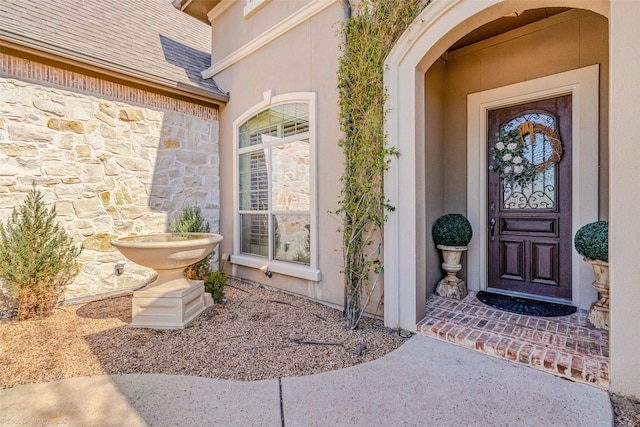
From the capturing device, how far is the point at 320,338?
3.07 meters

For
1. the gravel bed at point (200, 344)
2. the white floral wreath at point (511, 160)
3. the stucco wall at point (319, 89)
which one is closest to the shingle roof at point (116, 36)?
the stucco wall at point (319, 89)

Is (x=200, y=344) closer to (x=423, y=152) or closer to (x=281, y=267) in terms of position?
(x=281, y=267)

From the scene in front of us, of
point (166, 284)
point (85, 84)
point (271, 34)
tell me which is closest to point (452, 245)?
point (166, 284)

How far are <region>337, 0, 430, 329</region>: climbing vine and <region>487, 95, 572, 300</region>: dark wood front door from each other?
1.92 meters

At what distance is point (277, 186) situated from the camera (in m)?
4.78

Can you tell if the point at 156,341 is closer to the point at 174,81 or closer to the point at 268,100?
the point at 268,100

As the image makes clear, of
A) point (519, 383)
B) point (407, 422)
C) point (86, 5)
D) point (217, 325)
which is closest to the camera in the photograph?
point (407, 422)

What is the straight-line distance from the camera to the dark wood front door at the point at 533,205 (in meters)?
3.64

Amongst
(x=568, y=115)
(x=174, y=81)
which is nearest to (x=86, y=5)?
(x=174, y=81)

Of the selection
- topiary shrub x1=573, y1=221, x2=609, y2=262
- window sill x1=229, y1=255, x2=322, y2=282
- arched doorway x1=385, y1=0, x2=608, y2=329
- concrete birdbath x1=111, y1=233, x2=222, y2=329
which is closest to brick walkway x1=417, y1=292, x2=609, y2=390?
arched doorway x1=385, y1=0, x2=608, y2=329

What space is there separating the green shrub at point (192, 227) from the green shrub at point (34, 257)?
4.62ft

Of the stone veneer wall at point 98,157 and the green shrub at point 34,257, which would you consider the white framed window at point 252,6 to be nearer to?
the stone veneer wall at point 98,157

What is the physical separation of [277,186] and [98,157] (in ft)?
8.47

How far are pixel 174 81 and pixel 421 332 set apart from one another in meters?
5.15
